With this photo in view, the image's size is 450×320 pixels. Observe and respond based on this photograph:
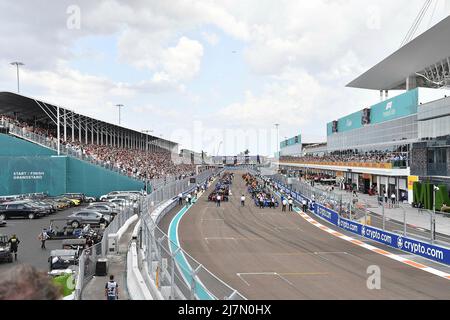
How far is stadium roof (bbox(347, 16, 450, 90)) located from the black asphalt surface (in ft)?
130

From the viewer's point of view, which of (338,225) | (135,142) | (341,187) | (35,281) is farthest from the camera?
(135,142)

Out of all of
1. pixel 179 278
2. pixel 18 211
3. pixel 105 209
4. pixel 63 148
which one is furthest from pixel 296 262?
pixel 63 148

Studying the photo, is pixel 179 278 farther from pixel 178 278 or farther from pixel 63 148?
pixel 63 148

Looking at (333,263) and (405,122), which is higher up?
(405,122)

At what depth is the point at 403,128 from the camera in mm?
48750

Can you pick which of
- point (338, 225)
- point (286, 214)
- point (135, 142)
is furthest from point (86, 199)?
point (135, 142)

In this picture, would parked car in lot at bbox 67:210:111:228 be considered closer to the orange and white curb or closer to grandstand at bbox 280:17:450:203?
the orange and white curb

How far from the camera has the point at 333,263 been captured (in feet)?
58.4

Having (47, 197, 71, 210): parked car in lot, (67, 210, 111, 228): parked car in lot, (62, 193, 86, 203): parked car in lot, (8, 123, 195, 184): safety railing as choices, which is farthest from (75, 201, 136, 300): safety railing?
(8, 123, 195, 184): safety railing

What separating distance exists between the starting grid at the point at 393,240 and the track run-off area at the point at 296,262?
75 cm

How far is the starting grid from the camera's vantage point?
59.8ft

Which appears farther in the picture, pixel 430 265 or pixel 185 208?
pixel 185 208
